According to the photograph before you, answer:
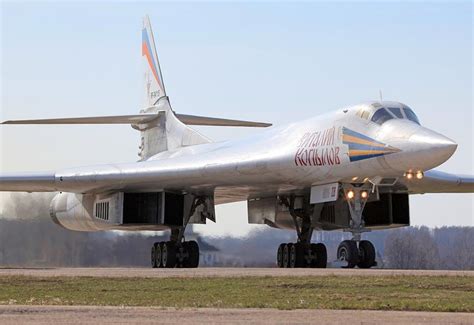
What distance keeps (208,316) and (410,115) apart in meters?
12.4

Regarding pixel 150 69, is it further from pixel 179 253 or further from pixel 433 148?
pixel 433 148

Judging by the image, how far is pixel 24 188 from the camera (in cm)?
2692

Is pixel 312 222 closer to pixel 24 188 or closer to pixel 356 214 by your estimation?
pixel 356 214

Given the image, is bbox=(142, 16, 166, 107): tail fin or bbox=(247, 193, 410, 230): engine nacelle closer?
bbox=(247, 193, 410, 230): engine nacelle

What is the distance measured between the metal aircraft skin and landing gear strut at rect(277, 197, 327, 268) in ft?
0.55

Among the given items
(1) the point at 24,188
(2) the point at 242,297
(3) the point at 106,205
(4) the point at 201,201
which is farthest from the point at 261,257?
(2) the point at 242,297

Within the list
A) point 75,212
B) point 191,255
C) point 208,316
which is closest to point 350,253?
point 191,255

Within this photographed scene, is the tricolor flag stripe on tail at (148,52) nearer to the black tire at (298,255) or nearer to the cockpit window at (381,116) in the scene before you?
the black tire at (298,255)

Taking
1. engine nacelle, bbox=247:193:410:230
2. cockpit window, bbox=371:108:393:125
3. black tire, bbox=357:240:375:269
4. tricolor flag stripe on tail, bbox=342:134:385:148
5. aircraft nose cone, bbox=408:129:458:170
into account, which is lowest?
black tire, bbox=357:240:375:269

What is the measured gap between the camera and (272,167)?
2205 cm

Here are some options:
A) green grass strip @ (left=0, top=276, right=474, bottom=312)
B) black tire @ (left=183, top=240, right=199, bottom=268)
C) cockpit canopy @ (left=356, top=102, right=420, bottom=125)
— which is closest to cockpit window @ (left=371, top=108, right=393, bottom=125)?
cockpit canopy @ (left=356, top=102, right=420, bottom=125)

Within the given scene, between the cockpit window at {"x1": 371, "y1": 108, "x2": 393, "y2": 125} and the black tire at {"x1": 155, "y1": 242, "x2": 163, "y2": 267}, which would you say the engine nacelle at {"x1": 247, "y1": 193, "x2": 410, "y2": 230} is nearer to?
the cockpit window at {"x1": 371, "y1": 108, "x2": 393, "y2": 125}

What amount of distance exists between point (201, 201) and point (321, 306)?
1555 centimetres

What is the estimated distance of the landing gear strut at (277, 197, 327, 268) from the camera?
77.8ft
